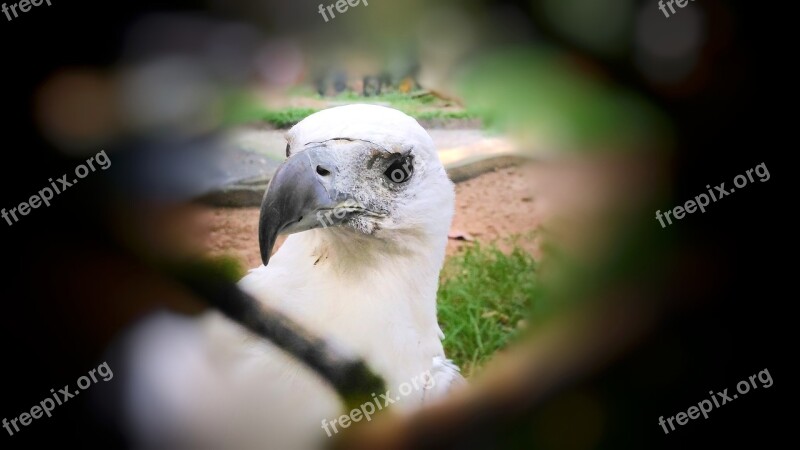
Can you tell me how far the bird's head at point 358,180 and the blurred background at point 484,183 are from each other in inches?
1.1

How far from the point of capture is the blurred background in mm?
617

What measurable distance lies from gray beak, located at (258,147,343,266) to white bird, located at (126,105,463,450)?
0.01 metres

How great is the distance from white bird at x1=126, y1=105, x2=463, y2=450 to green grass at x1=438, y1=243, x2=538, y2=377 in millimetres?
15

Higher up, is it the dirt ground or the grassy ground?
the grassy ground

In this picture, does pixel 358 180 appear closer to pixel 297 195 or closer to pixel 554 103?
pixel 297 195

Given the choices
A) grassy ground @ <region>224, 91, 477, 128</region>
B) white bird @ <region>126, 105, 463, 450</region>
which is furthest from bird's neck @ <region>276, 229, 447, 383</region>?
grassy ground @ <region>224, 91, 477, 128</region>

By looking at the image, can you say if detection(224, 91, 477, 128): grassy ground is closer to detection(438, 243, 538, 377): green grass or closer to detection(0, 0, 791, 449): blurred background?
detection(0, 0, 791, 449): blurred background

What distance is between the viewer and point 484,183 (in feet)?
2.14

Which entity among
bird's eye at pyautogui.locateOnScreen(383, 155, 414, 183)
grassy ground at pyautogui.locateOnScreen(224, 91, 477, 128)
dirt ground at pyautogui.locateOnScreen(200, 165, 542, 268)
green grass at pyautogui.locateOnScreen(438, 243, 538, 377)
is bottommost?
green grass at pyautogui.locateOnScreen(438, 243, 538, 377)

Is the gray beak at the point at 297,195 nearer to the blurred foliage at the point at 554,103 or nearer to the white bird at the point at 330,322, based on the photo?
the white bird at the point at 330,322

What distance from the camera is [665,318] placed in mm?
663

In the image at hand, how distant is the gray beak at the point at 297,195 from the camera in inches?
22.3

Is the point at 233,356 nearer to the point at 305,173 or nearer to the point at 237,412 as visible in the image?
the point at 237,412

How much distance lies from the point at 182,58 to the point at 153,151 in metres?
0.10
